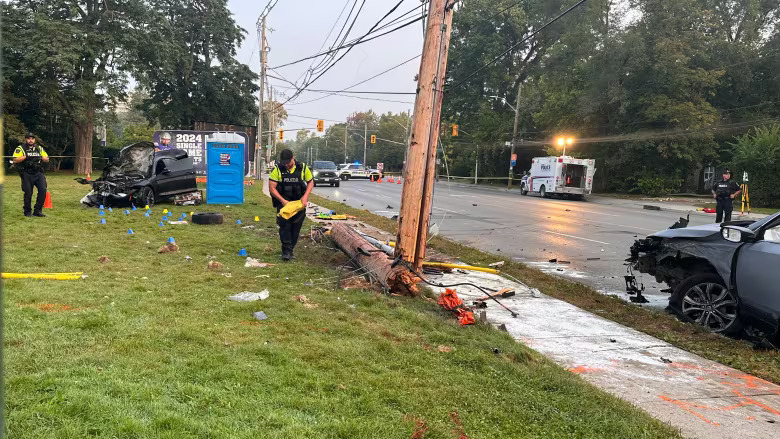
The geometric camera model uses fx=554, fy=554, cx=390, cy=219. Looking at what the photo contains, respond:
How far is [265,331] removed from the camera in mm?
4879

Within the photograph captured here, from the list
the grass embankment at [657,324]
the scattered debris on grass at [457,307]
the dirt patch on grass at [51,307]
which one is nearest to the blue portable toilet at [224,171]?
the grass embankment at [657,324]

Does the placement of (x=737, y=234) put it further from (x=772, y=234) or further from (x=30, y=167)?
(x=30, y=167)

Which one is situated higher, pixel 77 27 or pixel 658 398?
pixel 77 27

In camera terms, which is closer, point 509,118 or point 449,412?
point 449,412

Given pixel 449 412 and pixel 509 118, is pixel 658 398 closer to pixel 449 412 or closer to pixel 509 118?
pixel 449 412

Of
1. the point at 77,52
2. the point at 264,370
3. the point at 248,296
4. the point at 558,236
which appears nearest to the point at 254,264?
the point at 248,296

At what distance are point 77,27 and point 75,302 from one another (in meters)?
34.5

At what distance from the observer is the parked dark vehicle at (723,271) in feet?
17.6

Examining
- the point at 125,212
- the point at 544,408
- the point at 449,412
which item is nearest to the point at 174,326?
the point at 449,412

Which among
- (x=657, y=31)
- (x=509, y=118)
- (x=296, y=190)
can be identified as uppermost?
(x=657, y=31)

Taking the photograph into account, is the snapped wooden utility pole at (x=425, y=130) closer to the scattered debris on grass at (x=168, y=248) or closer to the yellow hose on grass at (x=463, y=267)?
the yellow hose on grass at (x=463, y=267)

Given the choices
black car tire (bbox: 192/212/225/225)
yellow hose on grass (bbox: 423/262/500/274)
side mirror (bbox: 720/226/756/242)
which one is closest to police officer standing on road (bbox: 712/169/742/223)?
yellow hose on grass (bbox: 423/262/500/274)

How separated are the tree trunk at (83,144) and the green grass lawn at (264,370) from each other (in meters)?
33.4

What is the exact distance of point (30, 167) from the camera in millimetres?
11883
